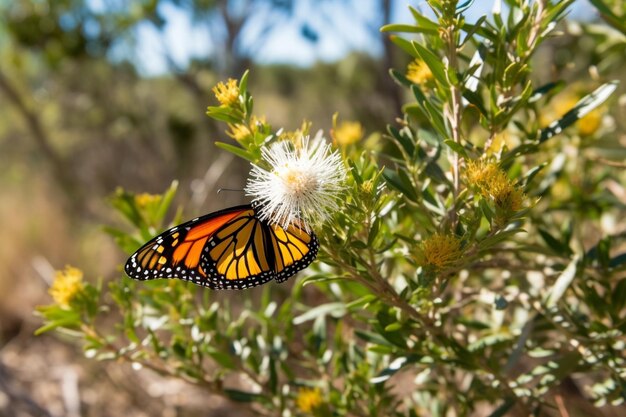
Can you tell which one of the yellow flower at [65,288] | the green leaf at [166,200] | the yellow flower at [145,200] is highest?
the yellow flower at [145,200]

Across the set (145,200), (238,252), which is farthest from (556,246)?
(145,200)

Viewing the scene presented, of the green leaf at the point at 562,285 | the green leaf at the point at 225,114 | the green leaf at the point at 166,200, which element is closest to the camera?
the green leaf at the point at 225,114

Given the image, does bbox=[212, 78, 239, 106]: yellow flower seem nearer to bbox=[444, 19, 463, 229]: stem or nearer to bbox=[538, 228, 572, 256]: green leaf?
bbox=[444, 19, 463, 229]: stem

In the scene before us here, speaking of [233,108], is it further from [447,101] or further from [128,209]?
[128,209]

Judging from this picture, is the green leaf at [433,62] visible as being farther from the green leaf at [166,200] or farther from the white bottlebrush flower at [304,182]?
the green leaf at [166,200]

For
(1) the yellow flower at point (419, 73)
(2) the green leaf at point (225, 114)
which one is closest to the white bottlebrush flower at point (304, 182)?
(2) the green leaf at point (225, 114)

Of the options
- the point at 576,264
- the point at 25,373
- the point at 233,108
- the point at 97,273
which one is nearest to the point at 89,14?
the point at 97,273

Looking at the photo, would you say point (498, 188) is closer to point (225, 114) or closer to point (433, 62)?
point (433, 62)
